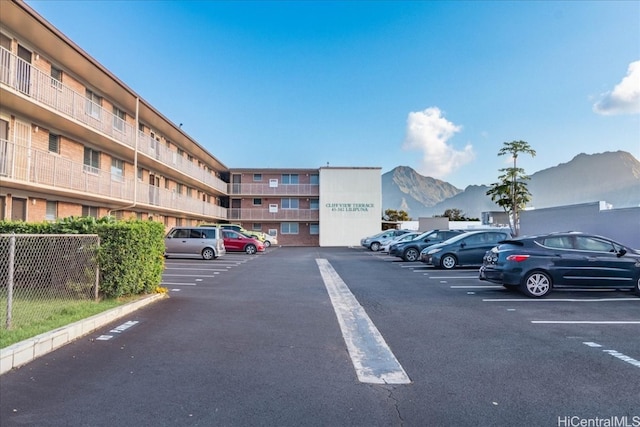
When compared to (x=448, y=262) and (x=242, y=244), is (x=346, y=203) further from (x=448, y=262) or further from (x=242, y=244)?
Answer: (x=448, y=262)

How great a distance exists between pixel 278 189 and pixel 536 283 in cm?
3807

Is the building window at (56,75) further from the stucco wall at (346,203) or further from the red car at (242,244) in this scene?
the stucco wall at (346,203)

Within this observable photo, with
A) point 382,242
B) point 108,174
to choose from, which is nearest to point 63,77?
point 108,174

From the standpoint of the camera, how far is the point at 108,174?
853 inches

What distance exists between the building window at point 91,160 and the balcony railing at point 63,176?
0.18 feet

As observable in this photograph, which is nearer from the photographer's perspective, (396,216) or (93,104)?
(93,104)

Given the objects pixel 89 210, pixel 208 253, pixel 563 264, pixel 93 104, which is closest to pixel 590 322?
pixel 563 264

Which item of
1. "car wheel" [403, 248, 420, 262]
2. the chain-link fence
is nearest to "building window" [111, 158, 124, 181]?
the chain-link fence

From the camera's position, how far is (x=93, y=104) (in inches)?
773

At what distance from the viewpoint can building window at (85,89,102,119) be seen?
63.6 ft

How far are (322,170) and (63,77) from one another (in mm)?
30610

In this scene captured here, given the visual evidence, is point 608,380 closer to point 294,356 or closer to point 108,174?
point 294,356

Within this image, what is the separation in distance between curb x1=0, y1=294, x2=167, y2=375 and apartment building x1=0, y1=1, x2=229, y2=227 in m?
9.66

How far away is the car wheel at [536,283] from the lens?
1001 centimetres
